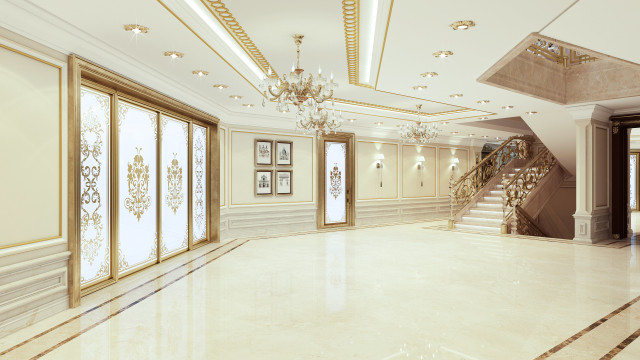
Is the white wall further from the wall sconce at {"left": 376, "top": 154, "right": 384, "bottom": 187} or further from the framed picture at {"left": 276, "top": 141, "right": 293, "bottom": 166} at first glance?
the wall sconce at {"left": 376, "top": 154, "right": 384, "bottom": 187}

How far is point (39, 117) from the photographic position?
144 inches

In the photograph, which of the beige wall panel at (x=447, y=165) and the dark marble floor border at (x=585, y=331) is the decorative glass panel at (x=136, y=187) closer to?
the dark marble floor border at (x=585, y=331)

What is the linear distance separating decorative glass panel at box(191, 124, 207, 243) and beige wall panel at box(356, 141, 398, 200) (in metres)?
4.64

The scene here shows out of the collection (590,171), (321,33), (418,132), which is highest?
(321,33)

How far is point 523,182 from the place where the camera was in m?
10.4

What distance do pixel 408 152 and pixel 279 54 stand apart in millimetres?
7960

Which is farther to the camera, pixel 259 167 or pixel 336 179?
pixel 336 179

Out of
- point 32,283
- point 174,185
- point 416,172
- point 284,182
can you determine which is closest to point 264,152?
point 284,182

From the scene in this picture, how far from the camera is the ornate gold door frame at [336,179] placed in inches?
413

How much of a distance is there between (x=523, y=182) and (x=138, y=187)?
362 inches

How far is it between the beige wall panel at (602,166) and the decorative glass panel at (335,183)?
5798 mm

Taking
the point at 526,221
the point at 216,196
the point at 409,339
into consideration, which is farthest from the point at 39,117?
the point at 526,221

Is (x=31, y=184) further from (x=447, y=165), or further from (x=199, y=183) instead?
(x=447, y=165)

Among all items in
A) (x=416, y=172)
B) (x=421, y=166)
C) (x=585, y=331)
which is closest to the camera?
(x=585, y=331)
